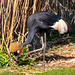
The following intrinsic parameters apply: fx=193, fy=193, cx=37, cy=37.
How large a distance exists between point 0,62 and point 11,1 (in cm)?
162

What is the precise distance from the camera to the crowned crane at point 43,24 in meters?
5.01

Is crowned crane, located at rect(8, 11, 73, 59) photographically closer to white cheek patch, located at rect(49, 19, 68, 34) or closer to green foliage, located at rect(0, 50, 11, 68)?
white cheek patch, located at rect(49, 19, 68, 34)

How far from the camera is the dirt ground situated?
4591 millimetres

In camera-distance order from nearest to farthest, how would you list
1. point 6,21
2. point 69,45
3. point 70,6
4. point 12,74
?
point 12,74
point 6,21
point 69,45
point 70,6

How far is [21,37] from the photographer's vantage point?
5.60m

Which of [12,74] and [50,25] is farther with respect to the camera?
[50,25]

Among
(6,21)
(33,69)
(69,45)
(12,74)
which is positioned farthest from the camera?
(69,45)

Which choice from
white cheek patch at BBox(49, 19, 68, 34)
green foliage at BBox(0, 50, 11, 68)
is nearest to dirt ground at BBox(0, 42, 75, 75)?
green foliage at BBox(0, 50, 11, 68)

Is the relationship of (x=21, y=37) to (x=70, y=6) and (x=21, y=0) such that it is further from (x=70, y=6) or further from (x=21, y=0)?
(x=70, y=6)

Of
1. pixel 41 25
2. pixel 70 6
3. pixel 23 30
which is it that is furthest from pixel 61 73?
pixel 70 6

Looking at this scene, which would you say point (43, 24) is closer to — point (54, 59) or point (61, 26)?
point (61, 26)

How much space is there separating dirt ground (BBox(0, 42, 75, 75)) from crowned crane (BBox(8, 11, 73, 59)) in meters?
0.55

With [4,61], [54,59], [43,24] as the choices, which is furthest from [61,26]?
[4,61]

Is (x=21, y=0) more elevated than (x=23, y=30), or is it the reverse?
(x=21, y=0)
